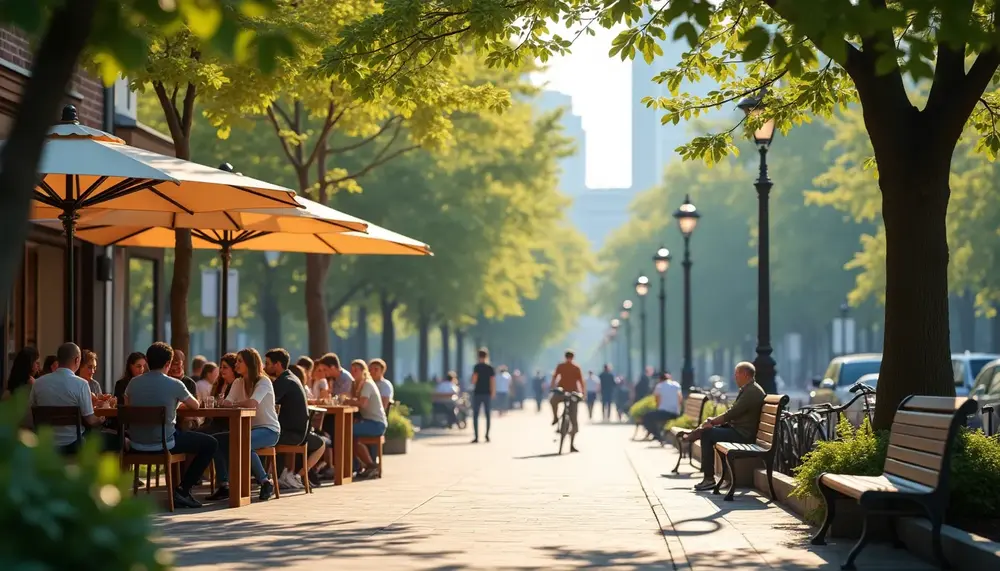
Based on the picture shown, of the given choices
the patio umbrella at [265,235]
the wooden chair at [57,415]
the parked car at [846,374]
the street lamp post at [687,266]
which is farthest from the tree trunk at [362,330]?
the wooden chair at [57,415]

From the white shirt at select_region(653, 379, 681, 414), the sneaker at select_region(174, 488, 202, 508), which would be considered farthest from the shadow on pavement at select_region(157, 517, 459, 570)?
the white shirt at select_region(653, 379, 681, 414)

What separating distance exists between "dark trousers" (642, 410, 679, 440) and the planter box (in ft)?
21.6

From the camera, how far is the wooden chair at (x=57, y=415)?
40.6 ft

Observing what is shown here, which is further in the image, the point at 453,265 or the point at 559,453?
the point at 453,265

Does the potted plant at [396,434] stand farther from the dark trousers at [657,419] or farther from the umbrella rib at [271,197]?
the umbrella rib at [271,197]

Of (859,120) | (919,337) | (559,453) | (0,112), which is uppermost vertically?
(859,120)

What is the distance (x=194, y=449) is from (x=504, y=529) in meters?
3.29

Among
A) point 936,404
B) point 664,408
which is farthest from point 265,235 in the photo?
point 664,408

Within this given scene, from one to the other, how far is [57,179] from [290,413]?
3.19 m

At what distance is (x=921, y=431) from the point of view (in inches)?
373

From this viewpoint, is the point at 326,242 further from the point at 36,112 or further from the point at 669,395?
the point at 36,112

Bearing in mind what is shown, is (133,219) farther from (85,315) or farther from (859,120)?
(859,120)

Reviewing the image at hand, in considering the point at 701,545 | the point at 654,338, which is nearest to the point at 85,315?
the point at 701,545

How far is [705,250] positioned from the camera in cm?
7212
